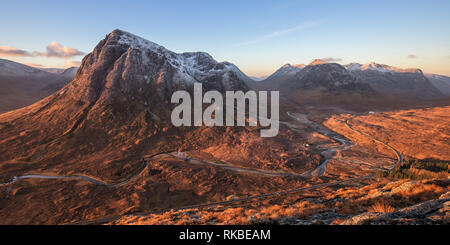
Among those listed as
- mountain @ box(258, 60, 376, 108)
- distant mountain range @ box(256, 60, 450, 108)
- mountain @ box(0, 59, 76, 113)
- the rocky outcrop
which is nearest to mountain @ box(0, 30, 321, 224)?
the rocky outcrop

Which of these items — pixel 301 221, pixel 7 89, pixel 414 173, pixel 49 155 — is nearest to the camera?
pixel 301 221

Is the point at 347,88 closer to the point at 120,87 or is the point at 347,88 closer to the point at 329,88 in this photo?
the point at 329,88

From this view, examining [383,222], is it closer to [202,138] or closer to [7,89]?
[202,138]

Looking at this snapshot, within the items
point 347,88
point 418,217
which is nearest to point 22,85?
→ point 418,217

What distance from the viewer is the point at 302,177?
3609cm

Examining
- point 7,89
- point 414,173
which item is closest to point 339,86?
point 414,173

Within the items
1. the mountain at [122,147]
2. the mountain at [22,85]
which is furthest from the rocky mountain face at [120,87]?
the mountain at [22,85]

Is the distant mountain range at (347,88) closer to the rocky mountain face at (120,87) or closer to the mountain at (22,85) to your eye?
the rocky mountain face at (120,87)

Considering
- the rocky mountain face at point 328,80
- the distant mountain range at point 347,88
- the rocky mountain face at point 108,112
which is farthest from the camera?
the rocky mountain face at point 328,80

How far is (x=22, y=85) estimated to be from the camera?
14475 cm

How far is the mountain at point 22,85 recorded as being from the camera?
4193 inches

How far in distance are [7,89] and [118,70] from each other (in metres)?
125

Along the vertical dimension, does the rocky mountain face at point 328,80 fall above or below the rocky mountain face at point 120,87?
above
